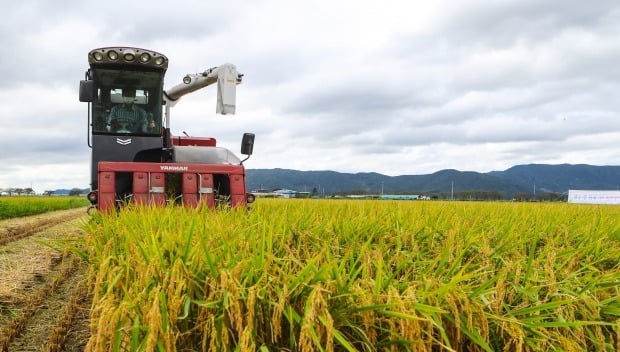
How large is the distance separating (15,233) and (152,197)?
26.3ft

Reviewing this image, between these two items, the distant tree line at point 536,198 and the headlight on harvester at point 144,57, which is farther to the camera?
the distant tree line at point 536,198

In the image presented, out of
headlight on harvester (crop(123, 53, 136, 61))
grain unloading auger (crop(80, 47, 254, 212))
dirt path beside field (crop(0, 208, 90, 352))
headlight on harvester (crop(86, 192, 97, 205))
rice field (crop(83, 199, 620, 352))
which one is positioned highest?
headlight on harvester (crop(123, 53, 136, 61))

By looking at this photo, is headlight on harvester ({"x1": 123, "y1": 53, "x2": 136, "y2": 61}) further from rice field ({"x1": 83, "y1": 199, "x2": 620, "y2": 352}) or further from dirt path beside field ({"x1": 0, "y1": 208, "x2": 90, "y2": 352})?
rice field ({"x1": 83, "y1": 199, "x2": 620, "y2": 352})

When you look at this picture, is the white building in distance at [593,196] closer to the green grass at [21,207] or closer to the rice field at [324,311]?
the green grass at [21,207]

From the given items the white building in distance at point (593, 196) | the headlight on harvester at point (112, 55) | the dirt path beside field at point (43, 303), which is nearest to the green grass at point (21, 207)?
the dirt path beside field at point (43, 303)

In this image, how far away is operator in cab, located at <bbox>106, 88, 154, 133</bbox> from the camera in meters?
7.91

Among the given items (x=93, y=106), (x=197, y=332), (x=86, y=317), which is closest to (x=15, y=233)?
(x=93, y=106)

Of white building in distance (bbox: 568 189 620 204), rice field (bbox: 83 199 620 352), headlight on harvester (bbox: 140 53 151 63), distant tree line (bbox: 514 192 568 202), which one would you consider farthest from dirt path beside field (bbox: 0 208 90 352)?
white building in distance (bbox: 568 189 620 204)

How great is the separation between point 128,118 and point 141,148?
59cm

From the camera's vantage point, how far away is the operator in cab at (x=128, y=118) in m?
7.91

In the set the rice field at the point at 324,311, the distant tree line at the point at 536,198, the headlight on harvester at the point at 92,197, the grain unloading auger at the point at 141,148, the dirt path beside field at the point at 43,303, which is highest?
the grain unloading auger at the point at 141,148

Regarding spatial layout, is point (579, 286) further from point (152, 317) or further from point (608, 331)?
A: point (152, 317)

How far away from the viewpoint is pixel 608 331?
8.24 feet

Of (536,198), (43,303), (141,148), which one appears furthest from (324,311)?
(536,198)
